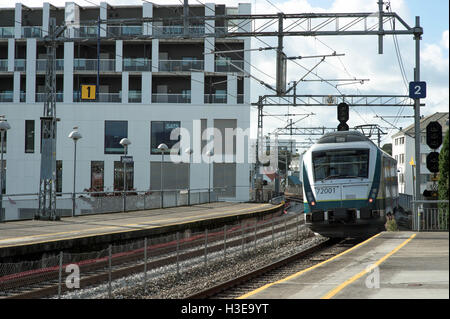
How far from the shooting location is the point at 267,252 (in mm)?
21359

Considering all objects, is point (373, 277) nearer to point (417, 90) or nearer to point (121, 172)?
point (417, 90)

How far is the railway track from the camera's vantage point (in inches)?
529

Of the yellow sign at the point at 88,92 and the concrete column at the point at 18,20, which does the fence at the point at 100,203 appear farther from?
the concrete column at the point at 18,20

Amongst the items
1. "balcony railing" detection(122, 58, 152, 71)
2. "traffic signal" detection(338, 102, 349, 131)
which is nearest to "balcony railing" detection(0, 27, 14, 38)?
"balcony railing" detection(122, 58, 152, 71)

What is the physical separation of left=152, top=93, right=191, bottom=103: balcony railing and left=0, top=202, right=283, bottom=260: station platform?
2246 centimetres

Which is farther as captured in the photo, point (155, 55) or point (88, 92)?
point (155, 55)

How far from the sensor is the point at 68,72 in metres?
52.5

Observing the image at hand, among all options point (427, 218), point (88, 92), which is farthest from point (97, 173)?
point (427, 218)

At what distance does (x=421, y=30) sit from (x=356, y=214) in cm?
693

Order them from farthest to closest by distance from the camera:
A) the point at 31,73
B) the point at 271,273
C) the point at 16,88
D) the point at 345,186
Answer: the point at 16,88, the point at 31,73, the point at 345,186, the point at 271,273

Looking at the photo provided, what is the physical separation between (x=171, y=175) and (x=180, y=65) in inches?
374
